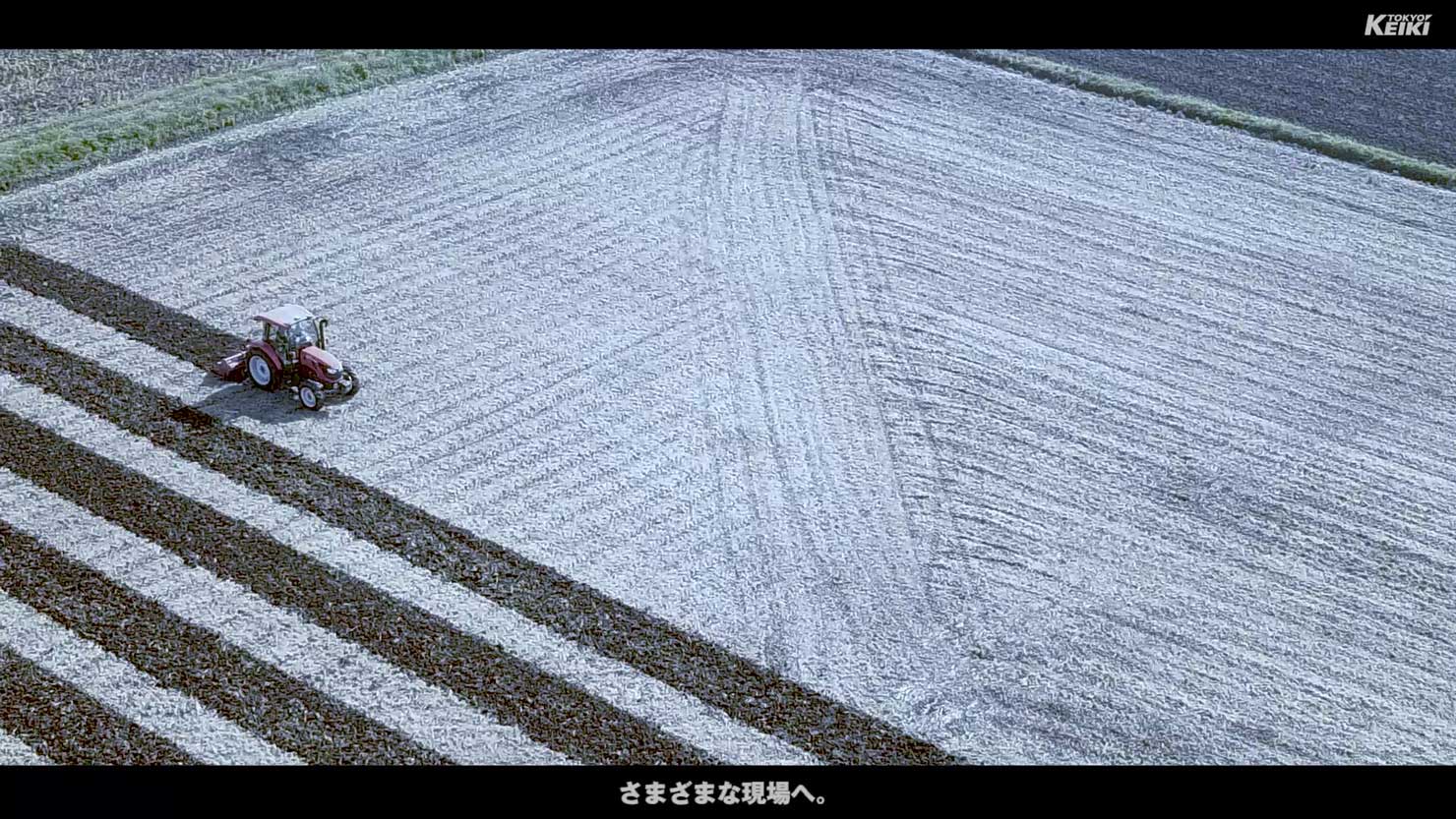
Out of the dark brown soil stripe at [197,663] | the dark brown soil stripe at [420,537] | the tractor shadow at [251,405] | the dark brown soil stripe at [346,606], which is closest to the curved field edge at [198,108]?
the dark brown soil stripe at [420,537]

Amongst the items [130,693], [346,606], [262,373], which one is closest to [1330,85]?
[262,373]

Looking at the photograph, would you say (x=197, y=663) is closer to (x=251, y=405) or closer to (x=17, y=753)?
(x=17, y=753)

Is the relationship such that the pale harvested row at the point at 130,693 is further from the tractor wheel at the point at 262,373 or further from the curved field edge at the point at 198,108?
the curved field edge at the point at 198,108

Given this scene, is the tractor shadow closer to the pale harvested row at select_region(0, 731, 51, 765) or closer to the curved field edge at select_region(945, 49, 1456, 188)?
the pale harvested row at select_region(0, 731, 51, 765)

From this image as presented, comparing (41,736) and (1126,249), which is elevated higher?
(1126,249)

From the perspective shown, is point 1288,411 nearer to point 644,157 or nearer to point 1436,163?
point 1436,163

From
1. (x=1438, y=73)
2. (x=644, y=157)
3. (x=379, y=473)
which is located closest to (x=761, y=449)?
(x=379, y=473)

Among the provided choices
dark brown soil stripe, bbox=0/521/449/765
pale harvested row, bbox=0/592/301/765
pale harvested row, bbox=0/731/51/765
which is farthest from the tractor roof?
pale harvested row, bbox=0/731/51/765
